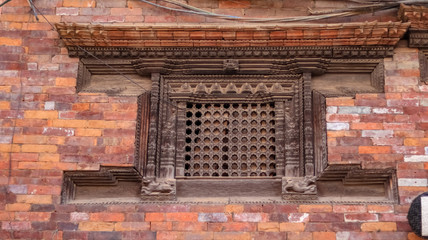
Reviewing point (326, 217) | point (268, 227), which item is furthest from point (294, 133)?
point (268, 227)

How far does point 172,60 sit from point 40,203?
2.06 metres

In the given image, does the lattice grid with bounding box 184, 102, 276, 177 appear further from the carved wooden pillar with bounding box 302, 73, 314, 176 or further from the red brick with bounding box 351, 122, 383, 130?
the red brick with bounding box 351, 122, 383, 130

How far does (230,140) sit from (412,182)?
6.32ft

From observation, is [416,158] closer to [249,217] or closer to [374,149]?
[374,149]

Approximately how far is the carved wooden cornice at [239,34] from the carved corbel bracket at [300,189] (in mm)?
1497

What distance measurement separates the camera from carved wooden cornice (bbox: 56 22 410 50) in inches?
252

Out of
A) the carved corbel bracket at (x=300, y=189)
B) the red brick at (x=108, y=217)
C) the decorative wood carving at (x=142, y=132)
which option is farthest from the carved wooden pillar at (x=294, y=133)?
the red brick at (x=108, y=217)

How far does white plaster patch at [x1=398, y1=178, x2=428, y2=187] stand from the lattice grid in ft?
4.30

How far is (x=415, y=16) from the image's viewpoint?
6.47 meters

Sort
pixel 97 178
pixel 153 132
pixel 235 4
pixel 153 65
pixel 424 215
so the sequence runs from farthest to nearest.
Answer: pixel 235 4 → pixel 153 65 → pixel 153 132 → pixel 97 178 → pixel 424 215

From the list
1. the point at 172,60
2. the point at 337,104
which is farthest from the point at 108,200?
the point at 337,104

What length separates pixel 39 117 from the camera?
6398mm

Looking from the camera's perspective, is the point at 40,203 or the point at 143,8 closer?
the point at 40,203

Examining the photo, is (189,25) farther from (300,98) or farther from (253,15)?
(300,98)
